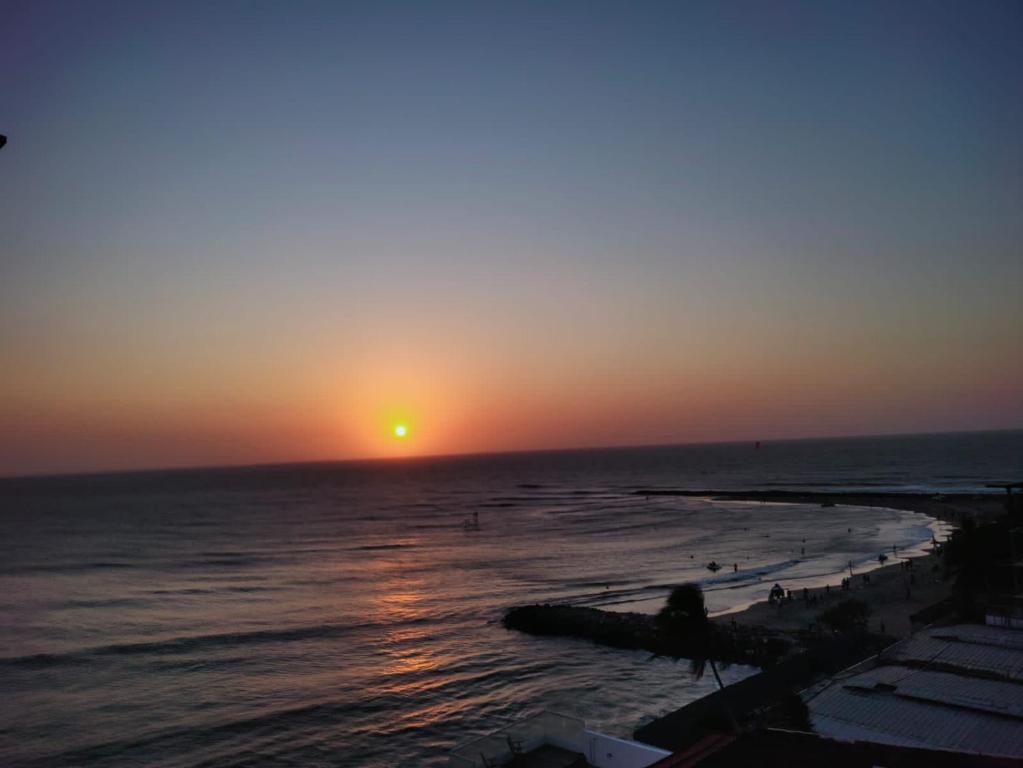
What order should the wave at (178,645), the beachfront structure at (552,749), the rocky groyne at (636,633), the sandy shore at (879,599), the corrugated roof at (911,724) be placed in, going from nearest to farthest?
the beachfront structure at (552,749)
the corrugated roof at (911,724)
the rocky groyne at (636,633)
the sandy shore at (879,599)
the wave at (178,645)

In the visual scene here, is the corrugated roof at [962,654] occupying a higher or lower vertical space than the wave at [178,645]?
higher

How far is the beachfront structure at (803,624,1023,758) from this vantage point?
19375mm

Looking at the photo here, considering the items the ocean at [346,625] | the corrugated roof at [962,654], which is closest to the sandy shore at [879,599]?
the ocean at [346,625]

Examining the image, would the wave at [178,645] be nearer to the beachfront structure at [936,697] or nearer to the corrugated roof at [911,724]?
the beachfront structure at [936,697]

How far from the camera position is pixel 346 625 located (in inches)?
2276

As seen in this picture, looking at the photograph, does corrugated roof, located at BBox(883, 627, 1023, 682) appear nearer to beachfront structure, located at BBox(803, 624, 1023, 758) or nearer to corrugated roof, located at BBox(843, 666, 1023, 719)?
beachfront structure, located at BBox(803, 624, 1023, 758)

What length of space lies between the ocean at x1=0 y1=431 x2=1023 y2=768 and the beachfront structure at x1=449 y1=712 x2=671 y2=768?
17577 millimetres

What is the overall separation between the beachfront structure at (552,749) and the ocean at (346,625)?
17577mm

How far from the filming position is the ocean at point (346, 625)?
36.3 m

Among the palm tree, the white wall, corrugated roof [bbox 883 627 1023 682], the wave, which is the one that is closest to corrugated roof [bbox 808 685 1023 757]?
corrugated roof [bbox 883 627 1023 682]

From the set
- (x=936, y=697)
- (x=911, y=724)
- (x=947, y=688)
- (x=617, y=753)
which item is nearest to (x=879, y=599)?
(x=947, y=688)

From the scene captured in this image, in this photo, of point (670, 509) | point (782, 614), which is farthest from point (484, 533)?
point (782, 614)

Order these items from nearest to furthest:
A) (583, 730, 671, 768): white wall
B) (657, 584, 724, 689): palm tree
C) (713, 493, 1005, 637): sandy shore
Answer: (583, 730, 671, 768): white wall < (657, 584, 724, 689): palm tree < (713, 493, 1005, 637): sandy shore

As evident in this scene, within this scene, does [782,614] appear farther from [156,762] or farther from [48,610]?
[48,610]
